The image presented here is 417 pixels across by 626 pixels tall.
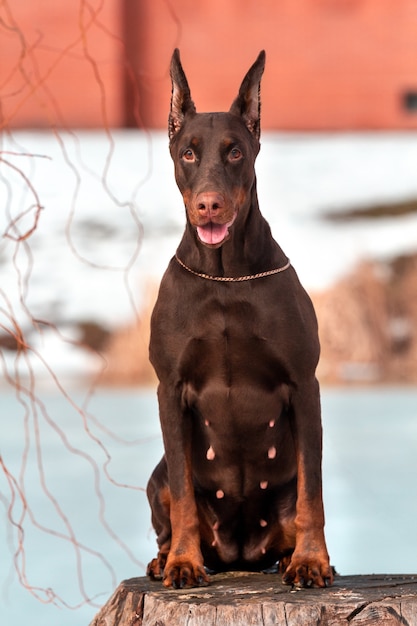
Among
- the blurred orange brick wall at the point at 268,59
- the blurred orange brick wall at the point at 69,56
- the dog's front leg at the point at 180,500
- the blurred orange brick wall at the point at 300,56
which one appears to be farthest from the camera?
the blurred orange brick wall at the point at 300,56

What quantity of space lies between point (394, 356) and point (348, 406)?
4.97 feet

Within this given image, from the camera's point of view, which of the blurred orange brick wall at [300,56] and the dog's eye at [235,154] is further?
the blurred orange brick wall at [300,56]

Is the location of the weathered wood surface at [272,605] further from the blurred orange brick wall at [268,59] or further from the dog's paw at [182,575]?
the blurred orange brick wall at [268,59]

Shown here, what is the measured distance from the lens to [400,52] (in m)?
13.1

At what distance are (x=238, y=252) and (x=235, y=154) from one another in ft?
0.83

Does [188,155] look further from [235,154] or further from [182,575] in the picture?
[182,575]

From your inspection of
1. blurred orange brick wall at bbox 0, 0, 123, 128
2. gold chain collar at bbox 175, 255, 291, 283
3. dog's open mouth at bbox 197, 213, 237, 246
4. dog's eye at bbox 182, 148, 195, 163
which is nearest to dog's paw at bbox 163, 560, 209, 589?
gold chain collar at bbox 175, 255, 291, 283

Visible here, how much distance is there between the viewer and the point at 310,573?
9.22 ft

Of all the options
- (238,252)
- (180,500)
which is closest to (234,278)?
(238,252)

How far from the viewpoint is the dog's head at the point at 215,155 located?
265cm

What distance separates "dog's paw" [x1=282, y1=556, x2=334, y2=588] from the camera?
2805 millimetres

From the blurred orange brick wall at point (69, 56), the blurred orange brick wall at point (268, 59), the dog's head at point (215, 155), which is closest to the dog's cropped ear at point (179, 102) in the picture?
the dog's head at point (215, 155)

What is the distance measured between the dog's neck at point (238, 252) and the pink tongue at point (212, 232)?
0.15 metres

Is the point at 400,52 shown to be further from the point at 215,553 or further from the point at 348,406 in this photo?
the point at 215,553
